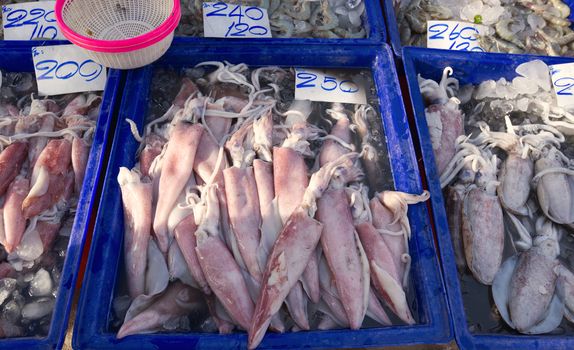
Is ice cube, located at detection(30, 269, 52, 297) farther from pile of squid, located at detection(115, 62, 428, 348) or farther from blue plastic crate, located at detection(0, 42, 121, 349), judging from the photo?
pile of squid, located at detection(115, 62, 428, 348)

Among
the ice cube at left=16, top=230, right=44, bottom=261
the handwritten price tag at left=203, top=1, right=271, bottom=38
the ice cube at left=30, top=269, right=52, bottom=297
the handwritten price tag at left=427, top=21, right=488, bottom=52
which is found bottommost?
the ice cube at left=30, top=269, right=52, bottom=297

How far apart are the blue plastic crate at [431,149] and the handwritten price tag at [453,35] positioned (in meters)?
0.15

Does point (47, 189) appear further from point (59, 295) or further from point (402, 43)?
point (402, 43)

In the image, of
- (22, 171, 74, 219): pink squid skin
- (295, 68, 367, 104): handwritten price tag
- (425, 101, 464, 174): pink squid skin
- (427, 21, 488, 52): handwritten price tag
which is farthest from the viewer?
(427, 21, 488, 52): handwritten price tag

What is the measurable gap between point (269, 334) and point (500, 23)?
249 centimetres

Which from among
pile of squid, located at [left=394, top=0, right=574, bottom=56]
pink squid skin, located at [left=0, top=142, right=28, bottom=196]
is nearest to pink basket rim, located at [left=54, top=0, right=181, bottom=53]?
pink squid skin, located at [left=0, top=142, right=28, bottom=196]

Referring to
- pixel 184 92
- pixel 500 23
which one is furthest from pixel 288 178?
pixel 500 23

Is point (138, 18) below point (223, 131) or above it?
above

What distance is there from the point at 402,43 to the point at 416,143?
89 centimetres

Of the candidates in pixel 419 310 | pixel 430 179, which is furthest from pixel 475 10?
pixel 419 310

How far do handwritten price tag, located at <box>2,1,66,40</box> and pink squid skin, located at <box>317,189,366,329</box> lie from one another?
6.10 ft

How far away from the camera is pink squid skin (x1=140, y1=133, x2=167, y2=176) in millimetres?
2070

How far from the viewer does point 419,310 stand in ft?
5.93

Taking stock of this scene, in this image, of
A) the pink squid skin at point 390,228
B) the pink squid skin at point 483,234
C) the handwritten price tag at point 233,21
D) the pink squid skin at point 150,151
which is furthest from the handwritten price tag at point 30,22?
the pink squid skin at point 483,234
